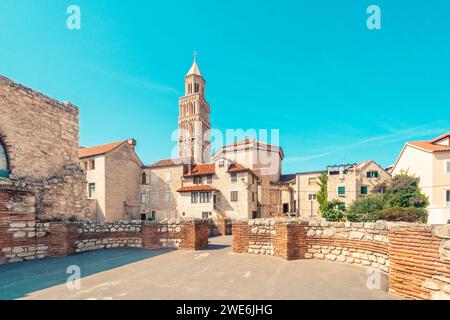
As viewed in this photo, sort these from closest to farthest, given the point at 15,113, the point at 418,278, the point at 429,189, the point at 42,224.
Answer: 1. the point at 418,278
2. the point at 42,224
3. the point at 15,113
4. the point at 429,189

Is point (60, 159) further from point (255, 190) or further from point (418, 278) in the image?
point (255, 190)

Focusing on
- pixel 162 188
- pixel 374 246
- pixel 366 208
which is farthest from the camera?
pixel 162 188

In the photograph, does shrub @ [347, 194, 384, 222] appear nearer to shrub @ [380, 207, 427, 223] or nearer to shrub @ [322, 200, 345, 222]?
shrub @ [380, 207, 427, 223]

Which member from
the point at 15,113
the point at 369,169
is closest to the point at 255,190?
the point at 369,169

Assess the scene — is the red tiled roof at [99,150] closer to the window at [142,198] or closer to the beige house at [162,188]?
the beige house at [162,188]

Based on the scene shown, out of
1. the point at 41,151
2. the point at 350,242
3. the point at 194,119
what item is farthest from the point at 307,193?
the point at 194,119

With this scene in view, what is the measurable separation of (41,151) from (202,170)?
73.7 ft

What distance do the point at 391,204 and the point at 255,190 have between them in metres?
16.4

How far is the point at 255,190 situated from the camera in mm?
32156

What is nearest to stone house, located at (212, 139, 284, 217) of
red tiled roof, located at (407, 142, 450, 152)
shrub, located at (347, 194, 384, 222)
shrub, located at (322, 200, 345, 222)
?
shrub, located at (322, 200, 345, 222)

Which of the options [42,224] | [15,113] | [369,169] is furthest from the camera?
[369,169]

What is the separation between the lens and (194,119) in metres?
64.3

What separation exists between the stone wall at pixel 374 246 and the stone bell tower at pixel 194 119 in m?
53.7

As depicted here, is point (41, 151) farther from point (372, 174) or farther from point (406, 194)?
point (372, 174)
